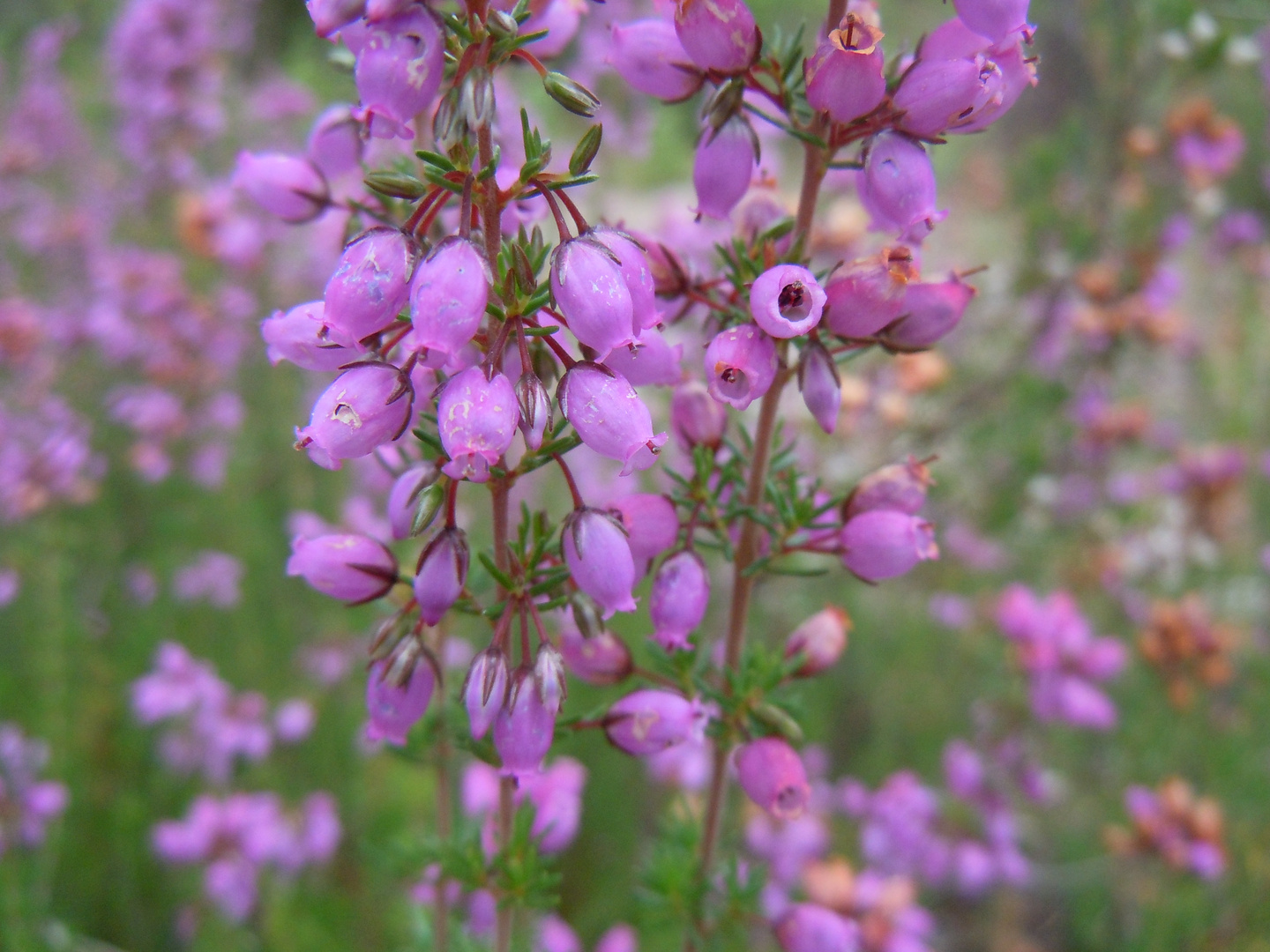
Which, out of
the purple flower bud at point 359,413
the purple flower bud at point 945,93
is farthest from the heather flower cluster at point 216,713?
the purple flower bud at point 945,93

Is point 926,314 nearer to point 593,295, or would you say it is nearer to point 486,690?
point 593,295

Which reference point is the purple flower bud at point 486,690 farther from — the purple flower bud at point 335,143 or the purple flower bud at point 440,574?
the purple flower bud at point 335,143

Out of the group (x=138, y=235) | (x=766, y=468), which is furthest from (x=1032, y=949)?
(x=138, y=235)

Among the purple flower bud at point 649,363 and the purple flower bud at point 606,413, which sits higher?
the purple flower bud at point 649,363

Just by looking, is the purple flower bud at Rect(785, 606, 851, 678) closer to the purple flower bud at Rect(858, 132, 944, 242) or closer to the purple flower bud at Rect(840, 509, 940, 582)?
the purple flower bud at Rect(840, 509, 940, 582)

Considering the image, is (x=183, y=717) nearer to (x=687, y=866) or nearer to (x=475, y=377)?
(x=687, y=866)

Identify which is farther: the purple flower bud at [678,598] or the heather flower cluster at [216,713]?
the heather flower cluster at [216,713]
